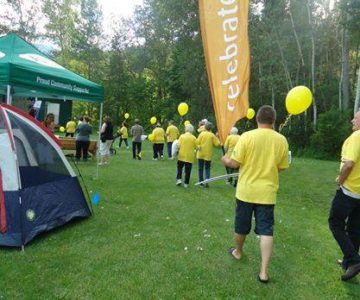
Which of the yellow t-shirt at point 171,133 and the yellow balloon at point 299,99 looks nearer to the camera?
the yellow balloon at point 299,99

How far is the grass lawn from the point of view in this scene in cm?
423

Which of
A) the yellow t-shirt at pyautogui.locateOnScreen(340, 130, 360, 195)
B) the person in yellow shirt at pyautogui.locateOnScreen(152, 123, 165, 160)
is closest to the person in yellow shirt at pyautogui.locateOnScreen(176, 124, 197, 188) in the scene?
the yellow t-shirt at pyautogui.locateOnScreen(340, 130, 360, 195)

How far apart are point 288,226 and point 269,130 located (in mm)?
3030

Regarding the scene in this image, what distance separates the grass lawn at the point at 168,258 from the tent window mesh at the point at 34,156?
2.66 ft

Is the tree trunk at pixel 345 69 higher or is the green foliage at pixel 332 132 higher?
the tree trunk at pixel 345 69

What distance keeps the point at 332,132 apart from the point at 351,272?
17.8 meters

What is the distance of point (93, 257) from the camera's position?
508 centimetres

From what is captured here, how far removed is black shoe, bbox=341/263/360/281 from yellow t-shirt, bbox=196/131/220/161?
20.7 feet

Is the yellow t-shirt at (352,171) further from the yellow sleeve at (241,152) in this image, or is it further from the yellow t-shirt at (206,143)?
the yellow t-shirt at (206,143)

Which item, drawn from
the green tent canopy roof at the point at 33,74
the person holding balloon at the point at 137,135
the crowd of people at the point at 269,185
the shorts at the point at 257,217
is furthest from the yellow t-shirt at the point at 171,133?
the shorts at the point at 257,217

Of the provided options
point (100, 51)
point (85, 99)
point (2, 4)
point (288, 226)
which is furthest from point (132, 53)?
point (288, 226)

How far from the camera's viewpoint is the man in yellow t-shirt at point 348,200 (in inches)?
175

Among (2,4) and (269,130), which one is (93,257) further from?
(2,4)

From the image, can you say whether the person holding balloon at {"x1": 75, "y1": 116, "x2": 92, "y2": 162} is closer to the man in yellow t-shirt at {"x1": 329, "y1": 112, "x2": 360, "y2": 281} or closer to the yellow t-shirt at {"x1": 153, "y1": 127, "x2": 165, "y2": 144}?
the yellow t-shirt at {"x1": 153, "y1": 127, "x2": 165, "y2": 144}
